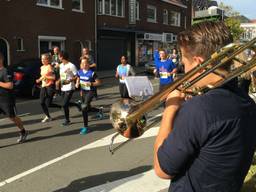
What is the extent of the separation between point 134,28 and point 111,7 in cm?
369

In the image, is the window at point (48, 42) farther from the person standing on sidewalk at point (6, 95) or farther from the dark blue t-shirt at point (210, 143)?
the dark blue t-shirt at point (210, 143)

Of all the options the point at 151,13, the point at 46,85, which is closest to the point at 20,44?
the point at 46,85

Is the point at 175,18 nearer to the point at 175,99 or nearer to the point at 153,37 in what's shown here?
the point at 153,37

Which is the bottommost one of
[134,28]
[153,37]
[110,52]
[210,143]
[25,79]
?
[25,79]

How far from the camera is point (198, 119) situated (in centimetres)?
167

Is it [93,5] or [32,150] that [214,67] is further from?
[93,5]

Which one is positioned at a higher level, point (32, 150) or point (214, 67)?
point (214, 67)

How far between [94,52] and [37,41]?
642cm

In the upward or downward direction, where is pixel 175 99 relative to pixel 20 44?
downward

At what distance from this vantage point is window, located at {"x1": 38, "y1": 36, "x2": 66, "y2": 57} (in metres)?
22.5

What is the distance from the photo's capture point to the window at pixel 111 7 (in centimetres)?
2902

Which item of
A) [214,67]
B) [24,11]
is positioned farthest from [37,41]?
[214,67]

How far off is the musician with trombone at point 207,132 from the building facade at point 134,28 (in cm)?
2403

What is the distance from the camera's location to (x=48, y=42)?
76.6ft
